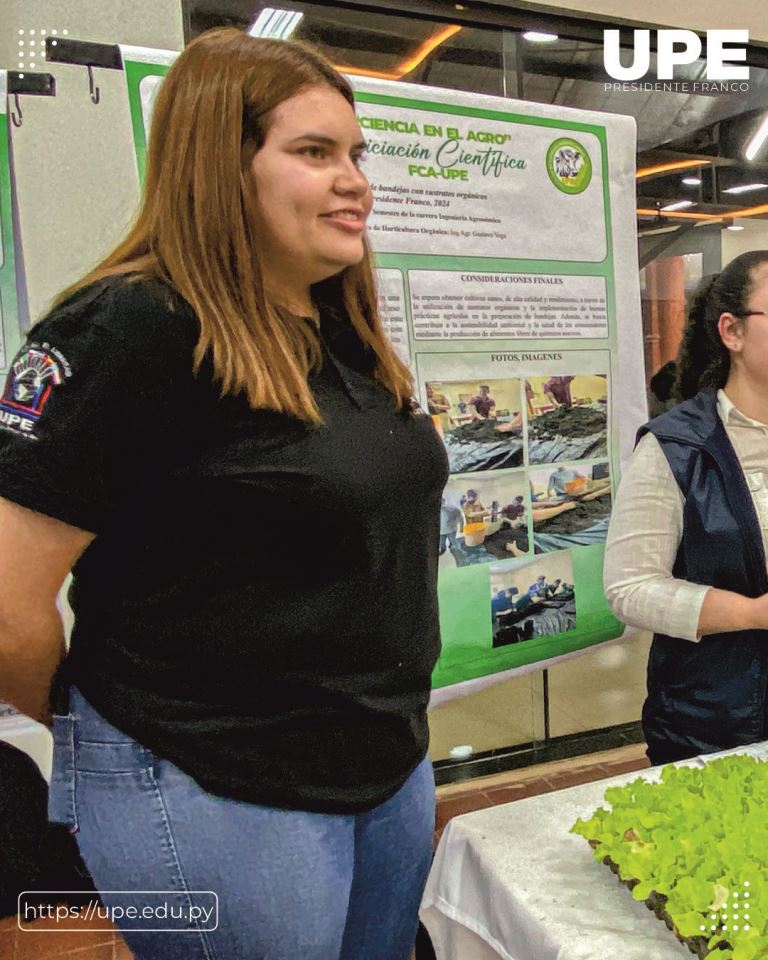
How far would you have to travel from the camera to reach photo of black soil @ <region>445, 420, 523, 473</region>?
2.05 meters

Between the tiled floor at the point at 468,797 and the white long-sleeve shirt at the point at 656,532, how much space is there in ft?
3.49

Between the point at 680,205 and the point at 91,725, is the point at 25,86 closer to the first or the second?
the point at 91,725

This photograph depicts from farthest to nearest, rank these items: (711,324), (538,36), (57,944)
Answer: (538,36) < (57,944) < (711,324)

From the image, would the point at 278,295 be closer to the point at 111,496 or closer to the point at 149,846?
the point at 111,496

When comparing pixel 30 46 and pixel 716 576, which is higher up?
pixel 30 46

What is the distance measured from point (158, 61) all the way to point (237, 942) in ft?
5.31

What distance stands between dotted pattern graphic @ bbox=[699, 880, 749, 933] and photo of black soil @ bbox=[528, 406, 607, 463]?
59.9 inches

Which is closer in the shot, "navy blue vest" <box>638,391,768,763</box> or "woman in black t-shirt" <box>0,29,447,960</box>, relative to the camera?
"woman in black t-shirt" <box>0,29,447,960</box>

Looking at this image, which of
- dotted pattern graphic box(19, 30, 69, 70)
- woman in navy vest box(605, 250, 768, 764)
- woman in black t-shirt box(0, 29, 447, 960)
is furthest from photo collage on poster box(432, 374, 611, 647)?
woman in black t-shirt box(0, 29, 447, 960)

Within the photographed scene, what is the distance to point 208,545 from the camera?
0.65 m

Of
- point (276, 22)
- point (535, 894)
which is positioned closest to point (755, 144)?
point (276, 22)

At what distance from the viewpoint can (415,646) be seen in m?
0.78

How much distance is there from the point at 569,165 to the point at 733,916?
74.0 inches

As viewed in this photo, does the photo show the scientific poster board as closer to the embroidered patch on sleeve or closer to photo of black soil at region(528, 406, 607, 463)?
photo of black soil at region(528, 406, 607, 463)
